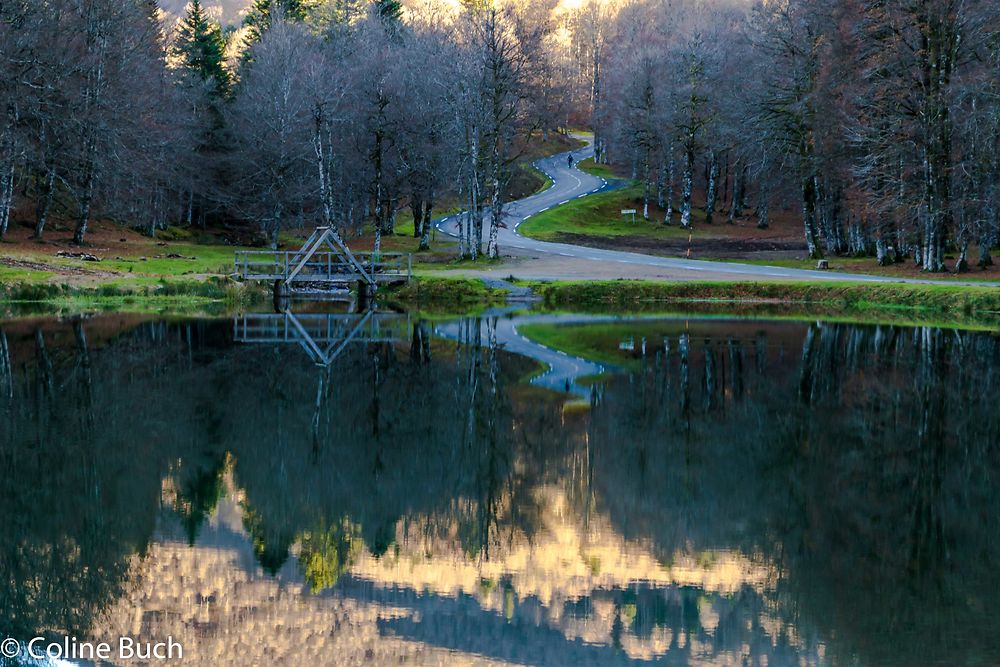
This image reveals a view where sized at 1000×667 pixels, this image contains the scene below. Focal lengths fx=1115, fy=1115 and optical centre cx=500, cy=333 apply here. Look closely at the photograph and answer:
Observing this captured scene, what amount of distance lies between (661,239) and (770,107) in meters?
17.3

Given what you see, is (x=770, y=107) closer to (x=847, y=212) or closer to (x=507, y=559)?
(x=847, y=212)

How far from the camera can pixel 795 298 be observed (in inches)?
1668

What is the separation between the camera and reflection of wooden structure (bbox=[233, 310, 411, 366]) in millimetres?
29094

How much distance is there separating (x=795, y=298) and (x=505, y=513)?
105ft

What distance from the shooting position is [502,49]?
54281 millimetres

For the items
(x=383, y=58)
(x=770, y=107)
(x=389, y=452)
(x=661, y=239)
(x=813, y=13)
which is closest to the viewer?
(x=389, y=452)

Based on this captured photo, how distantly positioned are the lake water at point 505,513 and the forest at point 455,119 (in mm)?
23890

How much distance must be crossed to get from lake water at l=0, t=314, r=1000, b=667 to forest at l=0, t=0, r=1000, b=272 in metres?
23.9

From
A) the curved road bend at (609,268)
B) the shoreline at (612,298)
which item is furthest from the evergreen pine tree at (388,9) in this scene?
the shoreline at (612,298)

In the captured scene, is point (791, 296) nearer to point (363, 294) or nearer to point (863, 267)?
point (863, 267)

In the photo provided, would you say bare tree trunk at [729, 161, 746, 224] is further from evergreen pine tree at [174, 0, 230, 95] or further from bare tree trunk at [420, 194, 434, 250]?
evergreen pine tree at [174, 0, 230, 95]

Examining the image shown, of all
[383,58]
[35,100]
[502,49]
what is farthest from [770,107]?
[35,100]

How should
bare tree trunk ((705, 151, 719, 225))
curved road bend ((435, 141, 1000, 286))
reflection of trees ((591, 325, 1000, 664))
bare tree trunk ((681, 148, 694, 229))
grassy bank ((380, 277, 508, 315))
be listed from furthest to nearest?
1. bare tree trunk ((705, 151, 719, 225))
2. bare tree trunk ((681, 148, 694, 229))
3. curved road bend ((435, 141, 1000, 286))
4. grassy bank ((380, 277, 508, 315))
5. reflection of trees ((591, 325, 1000, 664))

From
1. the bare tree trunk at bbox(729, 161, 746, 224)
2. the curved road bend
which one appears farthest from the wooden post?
the bare tree trunk at bbox(729, 161, 746, 224)
